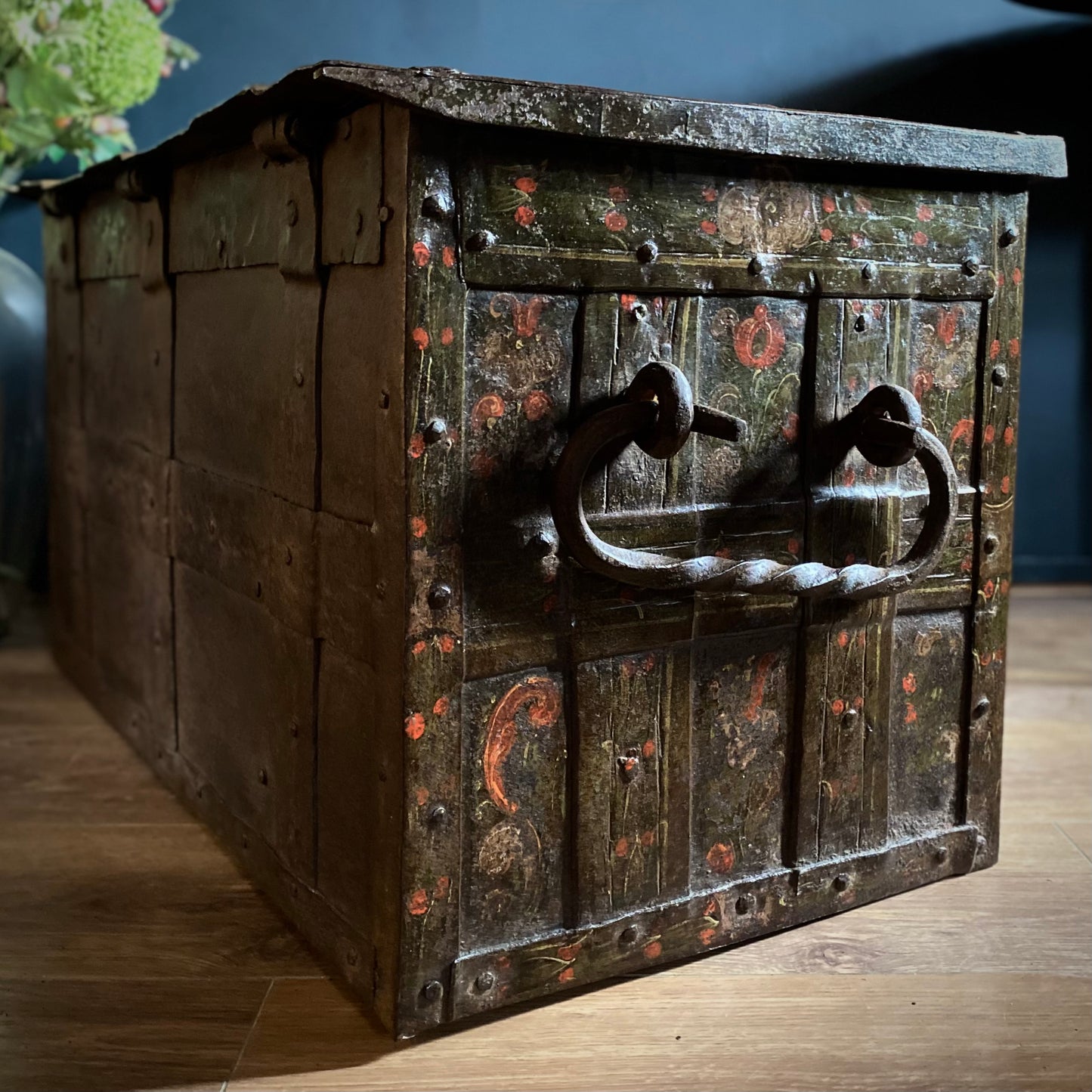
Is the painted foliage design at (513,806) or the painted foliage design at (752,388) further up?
the painted foliage design at (752,388)

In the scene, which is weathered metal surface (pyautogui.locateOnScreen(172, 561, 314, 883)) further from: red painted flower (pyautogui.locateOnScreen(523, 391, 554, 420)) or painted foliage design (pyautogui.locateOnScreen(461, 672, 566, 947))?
red painted flower (pyautogui.locateOnScreen(523, 391, 554, 420))

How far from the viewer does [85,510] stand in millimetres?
1963

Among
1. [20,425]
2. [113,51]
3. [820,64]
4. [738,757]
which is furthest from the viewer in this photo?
[820,64]

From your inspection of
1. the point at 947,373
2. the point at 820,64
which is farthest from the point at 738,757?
the point at 820,64

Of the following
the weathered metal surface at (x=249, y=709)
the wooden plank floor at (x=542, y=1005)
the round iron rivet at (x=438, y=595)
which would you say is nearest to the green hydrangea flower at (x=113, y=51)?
the weathered metal surface at (x=249, y=709)

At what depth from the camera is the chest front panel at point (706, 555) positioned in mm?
1074

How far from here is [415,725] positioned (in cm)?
104

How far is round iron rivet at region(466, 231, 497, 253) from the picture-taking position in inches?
40.1

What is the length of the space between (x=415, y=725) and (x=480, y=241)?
0.38 m

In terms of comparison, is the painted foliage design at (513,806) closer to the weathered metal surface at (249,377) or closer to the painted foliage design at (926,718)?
the weathered metal surface at (249,377)

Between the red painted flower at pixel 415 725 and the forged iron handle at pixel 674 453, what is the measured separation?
0.18 m

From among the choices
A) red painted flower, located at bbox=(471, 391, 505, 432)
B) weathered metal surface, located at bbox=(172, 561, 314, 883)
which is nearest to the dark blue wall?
weathered metal surface, located at bbox=(172, 561, 314, 883)

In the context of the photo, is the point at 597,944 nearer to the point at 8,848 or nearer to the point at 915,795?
the point at 915,795

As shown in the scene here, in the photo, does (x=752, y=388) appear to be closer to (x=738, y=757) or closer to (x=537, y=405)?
(x=537, y=405)
